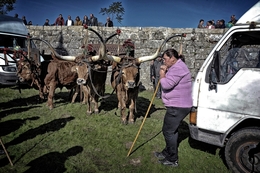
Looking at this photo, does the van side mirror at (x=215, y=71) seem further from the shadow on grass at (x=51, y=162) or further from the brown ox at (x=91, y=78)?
the brown ox at (x=91, y=78)

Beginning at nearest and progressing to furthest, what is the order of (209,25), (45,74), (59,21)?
1. (45,74)
2. (209,25)
3. (59,21)

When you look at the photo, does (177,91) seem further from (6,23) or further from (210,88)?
(6,23)

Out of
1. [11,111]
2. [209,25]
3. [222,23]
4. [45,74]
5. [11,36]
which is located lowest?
[11,111]

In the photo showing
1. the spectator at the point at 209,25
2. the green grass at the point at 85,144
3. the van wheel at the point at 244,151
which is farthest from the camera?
the spectator at the point at 209,25

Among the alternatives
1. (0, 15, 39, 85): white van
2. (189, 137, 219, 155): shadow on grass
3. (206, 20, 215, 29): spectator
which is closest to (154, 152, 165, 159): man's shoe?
(189, 137, 219, 155): shadow on grass

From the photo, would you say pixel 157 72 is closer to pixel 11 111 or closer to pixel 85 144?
pixel 85 144

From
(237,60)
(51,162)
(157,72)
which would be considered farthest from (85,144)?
(157,72)

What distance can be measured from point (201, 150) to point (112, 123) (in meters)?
2.71

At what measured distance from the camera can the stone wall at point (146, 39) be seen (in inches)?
430

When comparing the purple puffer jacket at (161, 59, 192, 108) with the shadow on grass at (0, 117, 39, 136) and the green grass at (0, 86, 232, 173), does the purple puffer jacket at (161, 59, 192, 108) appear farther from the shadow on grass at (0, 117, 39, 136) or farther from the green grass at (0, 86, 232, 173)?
the shadow on grass at (0, 117, 39, 136)

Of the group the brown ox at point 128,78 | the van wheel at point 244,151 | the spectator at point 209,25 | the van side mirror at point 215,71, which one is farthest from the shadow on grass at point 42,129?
the spectator at point 209,25

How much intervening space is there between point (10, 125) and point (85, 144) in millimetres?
2419

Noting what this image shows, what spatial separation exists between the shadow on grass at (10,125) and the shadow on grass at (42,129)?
0.45 metres

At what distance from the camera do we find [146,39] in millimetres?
11664
